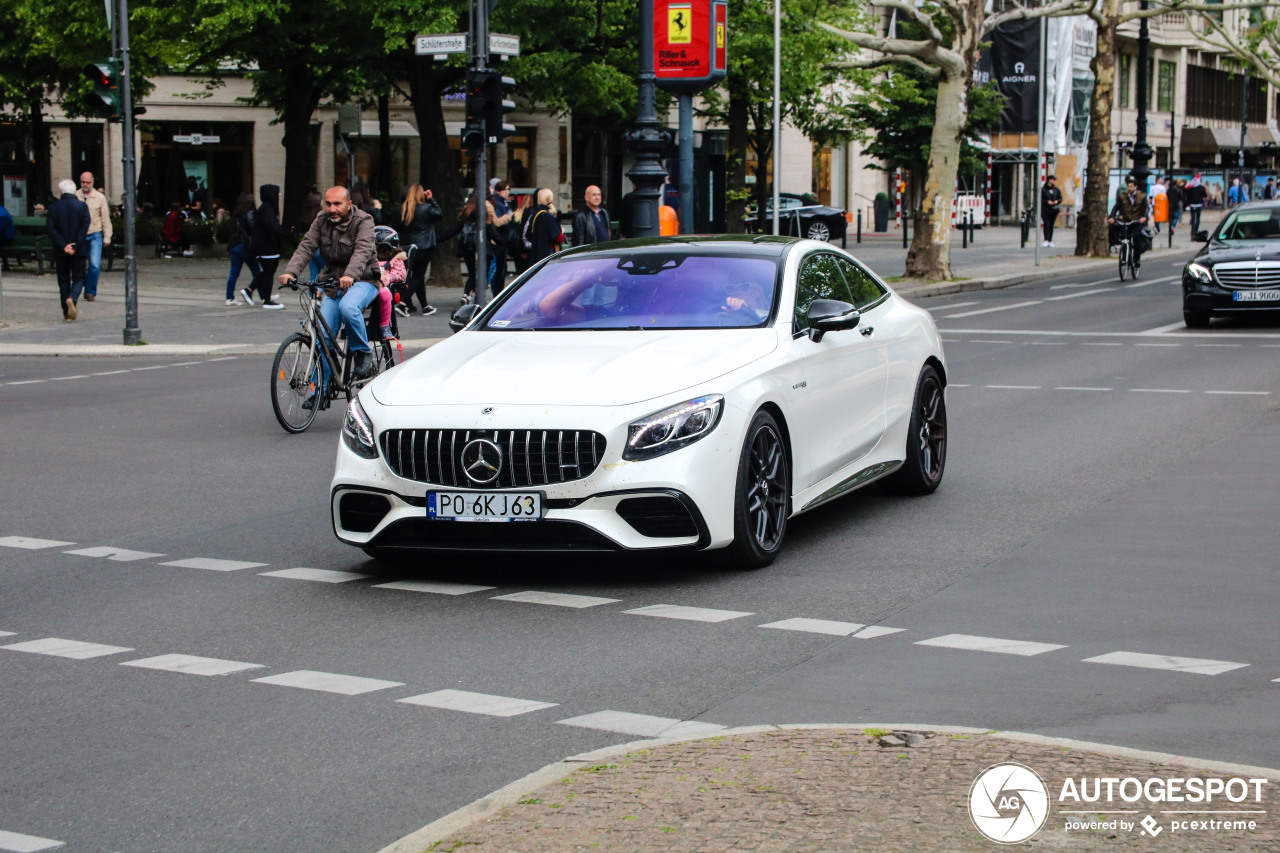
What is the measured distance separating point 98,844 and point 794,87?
36.1 meters

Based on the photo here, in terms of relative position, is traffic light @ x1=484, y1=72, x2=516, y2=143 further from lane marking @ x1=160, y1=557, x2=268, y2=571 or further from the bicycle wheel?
lane marking @ x1=160, y1=557, x2=268, y2=571

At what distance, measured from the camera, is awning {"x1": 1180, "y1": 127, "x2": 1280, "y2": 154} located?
284ft

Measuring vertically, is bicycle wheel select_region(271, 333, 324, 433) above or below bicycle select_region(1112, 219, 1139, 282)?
below

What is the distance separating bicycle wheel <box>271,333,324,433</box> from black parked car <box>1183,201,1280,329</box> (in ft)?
42.7

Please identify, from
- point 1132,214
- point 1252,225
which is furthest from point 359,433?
point 1132,214

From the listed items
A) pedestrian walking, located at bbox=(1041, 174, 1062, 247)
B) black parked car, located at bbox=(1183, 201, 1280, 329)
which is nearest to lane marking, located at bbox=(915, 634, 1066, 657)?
black parked car, located at bbox=(1183, 201, 1280, 329)

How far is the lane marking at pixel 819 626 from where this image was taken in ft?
22.2

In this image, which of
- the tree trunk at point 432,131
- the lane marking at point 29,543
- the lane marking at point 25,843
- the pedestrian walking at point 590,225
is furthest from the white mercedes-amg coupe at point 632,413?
the tree trunk at point 432,131

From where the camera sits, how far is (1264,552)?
8.41m

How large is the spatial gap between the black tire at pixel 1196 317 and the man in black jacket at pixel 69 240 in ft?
48.0

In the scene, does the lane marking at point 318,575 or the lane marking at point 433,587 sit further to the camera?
the lane marking at point 318,575

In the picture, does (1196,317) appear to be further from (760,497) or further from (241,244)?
(760,497)

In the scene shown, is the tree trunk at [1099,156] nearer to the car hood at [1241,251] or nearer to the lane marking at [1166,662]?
the car hood at [1241,251]

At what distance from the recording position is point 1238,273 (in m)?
22.2
